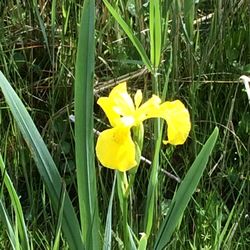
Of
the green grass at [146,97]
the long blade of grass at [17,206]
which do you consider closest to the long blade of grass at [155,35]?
the green grass at [146,97]

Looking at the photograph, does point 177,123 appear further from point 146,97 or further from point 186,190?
Result: point 146,97

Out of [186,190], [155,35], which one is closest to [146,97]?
[155,35]

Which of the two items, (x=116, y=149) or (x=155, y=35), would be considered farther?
(x=155, y=35)

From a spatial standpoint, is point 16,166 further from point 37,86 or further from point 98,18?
point 98,18

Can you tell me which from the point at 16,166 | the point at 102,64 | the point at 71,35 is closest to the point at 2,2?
the point at 71,35

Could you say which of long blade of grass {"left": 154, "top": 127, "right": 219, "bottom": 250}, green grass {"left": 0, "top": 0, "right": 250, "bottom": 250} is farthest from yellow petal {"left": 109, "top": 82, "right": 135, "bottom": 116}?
green grass {"left": 0, "top": 0, "right": 250, "bottom": 250}

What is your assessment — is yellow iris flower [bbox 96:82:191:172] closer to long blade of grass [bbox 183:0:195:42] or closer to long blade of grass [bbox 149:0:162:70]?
long blade of grass [bbox 149:0:162:70]

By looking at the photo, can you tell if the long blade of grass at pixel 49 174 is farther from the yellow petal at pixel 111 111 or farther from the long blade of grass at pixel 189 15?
the long blade of grass at pixel 189 15
